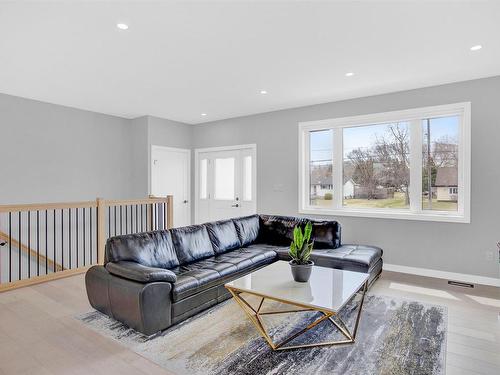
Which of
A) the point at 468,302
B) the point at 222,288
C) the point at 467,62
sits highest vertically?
the point at 467,62

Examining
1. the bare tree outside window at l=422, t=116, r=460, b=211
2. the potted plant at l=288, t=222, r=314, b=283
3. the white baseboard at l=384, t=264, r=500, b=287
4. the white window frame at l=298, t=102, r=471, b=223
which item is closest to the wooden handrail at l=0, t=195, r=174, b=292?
the white window frame at l=298, t=102, r=471, b=223

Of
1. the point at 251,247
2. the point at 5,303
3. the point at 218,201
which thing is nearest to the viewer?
the point at 5,303

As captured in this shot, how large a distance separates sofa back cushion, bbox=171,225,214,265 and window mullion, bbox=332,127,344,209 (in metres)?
2.36

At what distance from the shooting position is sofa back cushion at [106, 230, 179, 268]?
2851mm

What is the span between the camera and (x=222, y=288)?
123 inches

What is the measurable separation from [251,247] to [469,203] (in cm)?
293

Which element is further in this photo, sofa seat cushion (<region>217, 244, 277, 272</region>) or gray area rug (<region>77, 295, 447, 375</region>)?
sofa seat cushion (<region>217, 244, 277, 272</region>)

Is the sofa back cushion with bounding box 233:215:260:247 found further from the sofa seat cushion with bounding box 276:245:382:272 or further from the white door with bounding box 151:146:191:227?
the white door with bounding box 151:146:191:227

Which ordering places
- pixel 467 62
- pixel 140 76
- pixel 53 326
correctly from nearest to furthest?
pixel 53 326
pixel 467 62
pixel 140 76

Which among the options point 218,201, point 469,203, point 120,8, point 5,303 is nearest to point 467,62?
point 469,203

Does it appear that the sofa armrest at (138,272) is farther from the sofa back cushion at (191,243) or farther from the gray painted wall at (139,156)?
the gray painted wall at (139,156)

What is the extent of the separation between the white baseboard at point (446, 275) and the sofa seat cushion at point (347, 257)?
736 millimetres

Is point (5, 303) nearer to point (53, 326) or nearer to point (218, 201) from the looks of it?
point (53, 326)

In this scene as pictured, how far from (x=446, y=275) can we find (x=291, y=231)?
7.03 ft
